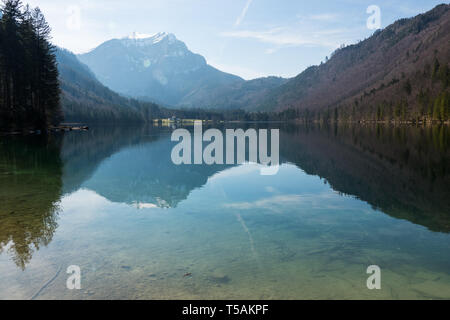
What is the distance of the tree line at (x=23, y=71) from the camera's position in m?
71.4

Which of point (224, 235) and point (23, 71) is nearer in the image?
point (224, 235)

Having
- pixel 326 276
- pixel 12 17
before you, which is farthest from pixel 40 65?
pixel 326 276

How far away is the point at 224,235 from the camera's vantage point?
14945 millimetres

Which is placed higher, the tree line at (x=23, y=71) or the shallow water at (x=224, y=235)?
the tree line at (x=23, y=71)

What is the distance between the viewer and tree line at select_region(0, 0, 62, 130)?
7144cm

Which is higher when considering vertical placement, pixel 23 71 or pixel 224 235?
pixel 23 71

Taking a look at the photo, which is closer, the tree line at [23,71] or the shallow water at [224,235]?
the shallow water at [224,235]

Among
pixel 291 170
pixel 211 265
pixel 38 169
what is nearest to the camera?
pixel 211 265

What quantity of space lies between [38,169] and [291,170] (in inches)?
997

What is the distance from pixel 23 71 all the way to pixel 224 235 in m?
80.6

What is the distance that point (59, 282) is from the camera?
10.2 meters

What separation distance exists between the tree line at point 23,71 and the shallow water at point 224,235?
51715 millimetres

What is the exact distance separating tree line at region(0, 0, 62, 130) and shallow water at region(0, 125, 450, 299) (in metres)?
51.7
